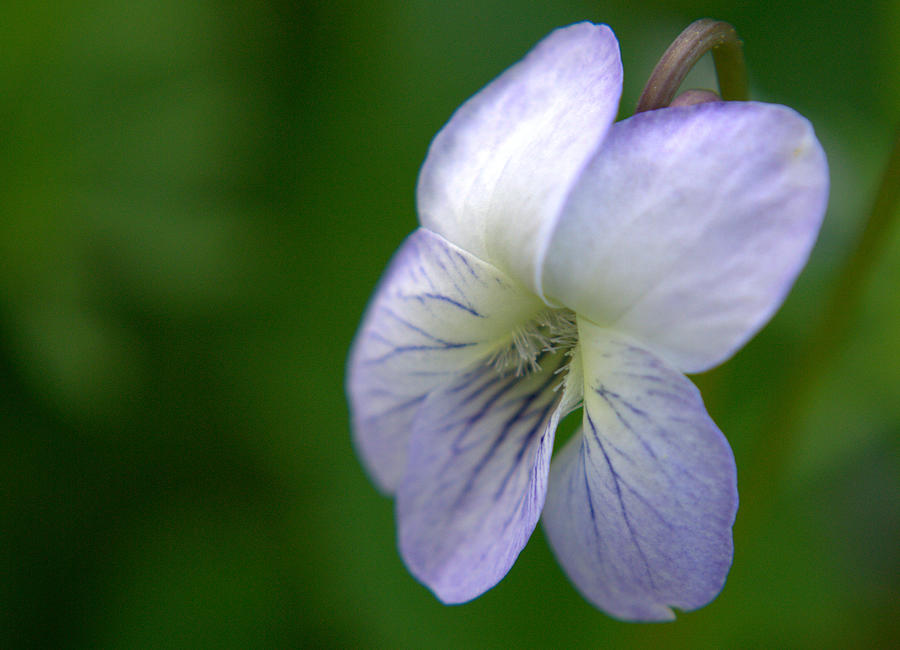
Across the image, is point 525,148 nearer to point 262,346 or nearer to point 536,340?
point 536,340

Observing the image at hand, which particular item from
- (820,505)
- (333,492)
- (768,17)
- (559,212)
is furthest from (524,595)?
(768,17)

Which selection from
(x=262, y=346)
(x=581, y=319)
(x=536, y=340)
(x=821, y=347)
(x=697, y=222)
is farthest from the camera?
(x=262, y=346)

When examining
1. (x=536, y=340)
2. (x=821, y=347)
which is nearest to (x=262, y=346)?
(x=536, y=340)

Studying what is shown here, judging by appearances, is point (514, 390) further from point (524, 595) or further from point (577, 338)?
point (524, 595)

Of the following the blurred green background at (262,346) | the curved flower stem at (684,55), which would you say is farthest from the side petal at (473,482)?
the blurred green background at (262,346)

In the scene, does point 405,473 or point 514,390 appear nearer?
point 405,473

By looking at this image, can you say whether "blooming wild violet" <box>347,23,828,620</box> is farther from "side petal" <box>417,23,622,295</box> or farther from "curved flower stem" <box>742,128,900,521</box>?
"curved flower stem" <box>742,128,900,521</box>

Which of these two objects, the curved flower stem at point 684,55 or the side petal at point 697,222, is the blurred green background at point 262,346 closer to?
the curved flower stem at point 684,55
